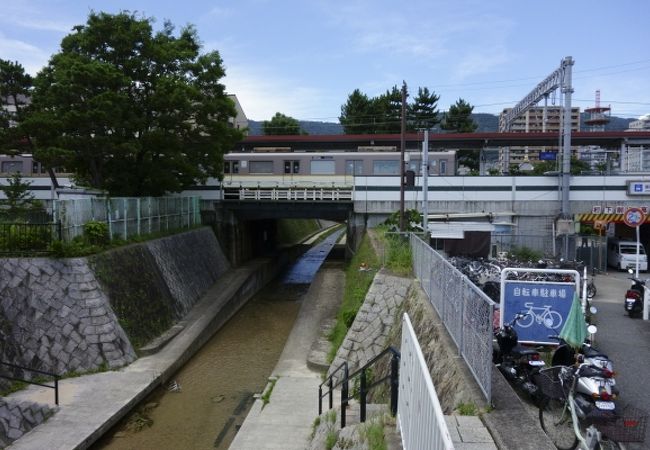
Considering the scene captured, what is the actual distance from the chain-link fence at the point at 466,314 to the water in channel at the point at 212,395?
630 centimetres

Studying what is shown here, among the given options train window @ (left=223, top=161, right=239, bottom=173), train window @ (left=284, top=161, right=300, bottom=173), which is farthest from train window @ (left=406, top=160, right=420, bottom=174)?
train window @ (left=223, top=161, right=239, bottom=173)

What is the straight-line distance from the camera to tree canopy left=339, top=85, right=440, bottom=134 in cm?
A: 5784

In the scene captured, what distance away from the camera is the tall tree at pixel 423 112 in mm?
57812

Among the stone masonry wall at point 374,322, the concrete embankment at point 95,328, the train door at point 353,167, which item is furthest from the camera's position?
the train door at point 353,167

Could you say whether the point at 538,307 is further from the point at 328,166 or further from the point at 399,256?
the point at 328,166

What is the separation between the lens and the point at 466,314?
6664 millimetres

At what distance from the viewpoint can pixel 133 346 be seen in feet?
50.7

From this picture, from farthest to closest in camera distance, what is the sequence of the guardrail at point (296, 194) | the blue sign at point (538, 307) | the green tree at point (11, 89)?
1. the guardrail at point (296, 194)
2. the green tree at point (11, 89)
3. the blue sign at point (538, 307)

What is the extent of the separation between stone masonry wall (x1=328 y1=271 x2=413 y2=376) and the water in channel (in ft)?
10.3

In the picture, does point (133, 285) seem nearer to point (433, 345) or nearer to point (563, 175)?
point (433, 345)

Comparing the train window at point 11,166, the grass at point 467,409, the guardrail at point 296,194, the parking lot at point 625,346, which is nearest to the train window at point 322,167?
the guardrail at point 296,194

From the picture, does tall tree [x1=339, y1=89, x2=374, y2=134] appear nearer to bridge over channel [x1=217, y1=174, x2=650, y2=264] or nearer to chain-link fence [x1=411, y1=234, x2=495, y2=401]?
bridge over channel [x1=217, y1=174, x2=650, y2=264]

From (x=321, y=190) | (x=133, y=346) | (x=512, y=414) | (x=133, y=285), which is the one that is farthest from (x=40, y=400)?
(x=321, y=190)

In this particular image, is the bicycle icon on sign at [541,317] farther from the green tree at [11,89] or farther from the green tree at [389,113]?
the green tree at [389,113]
